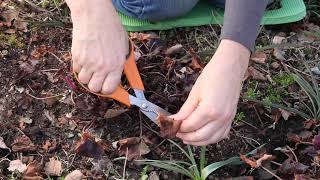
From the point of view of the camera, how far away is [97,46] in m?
1.49

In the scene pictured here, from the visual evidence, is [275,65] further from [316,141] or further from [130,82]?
[130,82]

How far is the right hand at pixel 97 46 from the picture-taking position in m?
1.48

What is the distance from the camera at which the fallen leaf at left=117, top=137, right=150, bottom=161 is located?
1728 mm

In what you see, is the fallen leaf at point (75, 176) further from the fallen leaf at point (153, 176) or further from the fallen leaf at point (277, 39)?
the fallen leaf at point (277, 39)

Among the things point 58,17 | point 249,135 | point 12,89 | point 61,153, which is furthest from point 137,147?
point 58,17

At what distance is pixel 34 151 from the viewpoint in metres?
1.78

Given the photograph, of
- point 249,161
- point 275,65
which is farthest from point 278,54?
point 249,161

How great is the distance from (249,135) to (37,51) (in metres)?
0.83

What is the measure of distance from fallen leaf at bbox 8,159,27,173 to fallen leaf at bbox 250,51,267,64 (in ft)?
2.99

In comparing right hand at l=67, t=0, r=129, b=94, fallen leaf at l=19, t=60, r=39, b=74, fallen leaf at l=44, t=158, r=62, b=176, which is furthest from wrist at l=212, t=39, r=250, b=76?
fallen leaf at l=19, t=60, r=39, b=74

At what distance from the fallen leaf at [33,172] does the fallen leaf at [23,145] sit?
2.6 inches

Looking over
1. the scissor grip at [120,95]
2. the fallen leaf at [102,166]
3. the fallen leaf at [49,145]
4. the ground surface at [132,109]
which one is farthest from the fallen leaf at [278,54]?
the fallen leaf at [49,145]

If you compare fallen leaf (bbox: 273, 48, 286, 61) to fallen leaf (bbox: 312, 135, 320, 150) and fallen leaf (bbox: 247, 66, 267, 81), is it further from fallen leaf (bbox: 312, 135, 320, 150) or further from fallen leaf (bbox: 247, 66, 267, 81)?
fallen leaf (bbox: 312, 135, 320, 150)

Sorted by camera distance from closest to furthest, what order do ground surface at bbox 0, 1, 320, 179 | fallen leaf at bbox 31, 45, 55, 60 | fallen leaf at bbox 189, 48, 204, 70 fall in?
ground surface at bbox 0, 1, 320, 179 < fallen leaf at bbox 189, 48, 204, 70 < fallen leaf at bbox 31, 45, 55, 60
